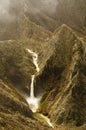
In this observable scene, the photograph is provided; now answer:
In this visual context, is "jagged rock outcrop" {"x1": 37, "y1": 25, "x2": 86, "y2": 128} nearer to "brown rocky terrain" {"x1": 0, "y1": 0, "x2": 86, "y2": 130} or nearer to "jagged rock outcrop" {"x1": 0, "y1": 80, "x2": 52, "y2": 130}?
"brown rocky terrain" {"x1": 0, "y1": 0, "x2": 86, "y2": 130}

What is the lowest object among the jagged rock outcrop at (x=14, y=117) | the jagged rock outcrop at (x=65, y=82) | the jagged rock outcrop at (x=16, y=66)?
the jagged rock outcrop at (x=14, y=117)

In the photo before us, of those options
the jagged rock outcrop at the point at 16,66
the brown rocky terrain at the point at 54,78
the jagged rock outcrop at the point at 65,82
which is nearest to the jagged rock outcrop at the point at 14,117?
the brown rocky terrain at the point at 54,78

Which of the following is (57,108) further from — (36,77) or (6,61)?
(6,61)

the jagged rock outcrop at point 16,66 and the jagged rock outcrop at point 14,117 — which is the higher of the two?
the jagged rock outcrop at point 16,66

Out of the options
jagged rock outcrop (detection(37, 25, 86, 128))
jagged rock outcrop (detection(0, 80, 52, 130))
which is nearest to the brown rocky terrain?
jagged rock outcrop (detection(37, 25, 86, 128))

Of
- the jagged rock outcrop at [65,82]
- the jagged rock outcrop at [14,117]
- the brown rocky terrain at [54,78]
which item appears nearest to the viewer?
the jagged rock outcrop at [14,117]

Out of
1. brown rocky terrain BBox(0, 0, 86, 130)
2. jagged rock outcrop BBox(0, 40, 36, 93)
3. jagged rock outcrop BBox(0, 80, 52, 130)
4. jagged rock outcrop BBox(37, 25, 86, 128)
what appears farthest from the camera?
jagged rock outcrop BBox(0, 40, 36, 93)

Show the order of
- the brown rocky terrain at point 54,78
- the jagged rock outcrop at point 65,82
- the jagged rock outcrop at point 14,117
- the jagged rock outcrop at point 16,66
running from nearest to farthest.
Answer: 1. the jagged rock outcrop at point 14,117
2. the brown rocky terrain at point 54,78
3. the jagged rock outcrop at point 65,82
4. the jagged rock outcrop at point 16,66

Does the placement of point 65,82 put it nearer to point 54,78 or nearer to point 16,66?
point 54,78

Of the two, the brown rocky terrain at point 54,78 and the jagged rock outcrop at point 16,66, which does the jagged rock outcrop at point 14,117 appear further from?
the jagged rock outcrop at point 16,66
